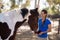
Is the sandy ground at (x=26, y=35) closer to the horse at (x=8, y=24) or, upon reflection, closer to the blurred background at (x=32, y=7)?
the blurred background at (x=32, y=7)

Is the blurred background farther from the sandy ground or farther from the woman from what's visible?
the woman

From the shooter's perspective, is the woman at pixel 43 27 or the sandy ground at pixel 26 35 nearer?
the woman at pixel 43 27

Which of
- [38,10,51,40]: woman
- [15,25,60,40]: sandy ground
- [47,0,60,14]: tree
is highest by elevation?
[38,10,51,40]: woman

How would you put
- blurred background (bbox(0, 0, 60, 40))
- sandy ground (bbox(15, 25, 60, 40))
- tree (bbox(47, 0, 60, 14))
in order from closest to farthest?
sandy ground (bbox(15, 25, 60, 40))
blurred background (bbox(0, 0, 60, 40))
tree (bbox(47, 0, 60, 14))

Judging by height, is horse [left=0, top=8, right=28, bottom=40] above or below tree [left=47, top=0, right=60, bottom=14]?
above

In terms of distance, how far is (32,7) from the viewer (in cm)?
576

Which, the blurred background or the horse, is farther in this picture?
the blurred background

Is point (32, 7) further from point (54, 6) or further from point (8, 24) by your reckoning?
point (8, 24)

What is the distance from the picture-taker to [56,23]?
661 centimetres

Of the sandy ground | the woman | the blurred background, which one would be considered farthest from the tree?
the woman

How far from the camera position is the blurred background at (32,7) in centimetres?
572

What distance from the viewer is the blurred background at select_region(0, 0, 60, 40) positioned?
5.72 meters

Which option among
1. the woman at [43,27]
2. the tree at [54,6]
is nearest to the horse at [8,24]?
the woman at [43,27]

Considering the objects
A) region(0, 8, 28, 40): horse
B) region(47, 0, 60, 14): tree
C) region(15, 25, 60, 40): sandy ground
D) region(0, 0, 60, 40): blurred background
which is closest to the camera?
region(0, 8, 28, 40): horse
